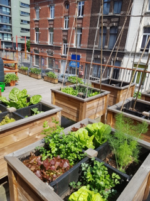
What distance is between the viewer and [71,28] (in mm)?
15492

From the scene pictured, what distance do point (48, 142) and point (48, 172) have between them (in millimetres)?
392

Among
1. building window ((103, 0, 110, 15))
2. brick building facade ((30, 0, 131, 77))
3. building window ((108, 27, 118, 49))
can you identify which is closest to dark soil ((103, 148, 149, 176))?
brick building facade ((30, 0, 131, 77))

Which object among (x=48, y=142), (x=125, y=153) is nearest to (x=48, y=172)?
(x=48, y=142)

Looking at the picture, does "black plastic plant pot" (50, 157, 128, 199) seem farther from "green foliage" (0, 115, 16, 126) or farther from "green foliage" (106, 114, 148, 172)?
"green foliage" (0, 115, 16, 126)

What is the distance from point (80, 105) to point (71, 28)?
14243mm

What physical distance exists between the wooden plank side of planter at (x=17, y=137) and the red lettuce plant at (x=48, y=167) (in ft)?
2.12

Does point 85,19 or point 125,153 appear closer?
point 125,153

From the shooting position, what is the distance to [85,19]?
54.1 feet

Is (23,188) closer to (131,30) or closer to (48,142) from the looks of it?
(48,142)

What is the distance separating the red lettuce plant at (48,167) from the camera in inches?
55.8

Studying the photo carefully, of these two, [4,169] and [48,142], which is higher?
[48,142]

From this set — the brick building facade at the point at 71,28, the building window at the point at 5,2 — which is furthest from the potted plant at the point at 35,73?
the building window at the point at 5,2

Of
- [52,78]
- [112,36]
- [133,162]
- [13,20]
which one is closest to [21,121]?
[133,162]

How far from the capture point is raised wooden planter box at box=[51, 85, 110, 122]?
330 centimetres
